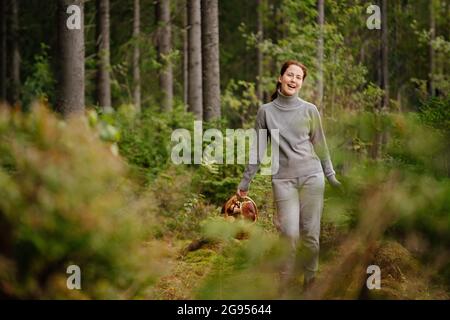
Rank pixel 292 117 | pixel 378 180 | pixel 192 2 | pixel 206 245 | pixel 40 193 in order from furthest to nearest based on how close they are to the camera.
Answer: pixel 192 2 < pixel 206 245 < pixel 292 117 < pixel 378 180 < pixel 40 193

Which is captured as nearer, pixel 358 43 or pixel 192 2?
pixel 192 2

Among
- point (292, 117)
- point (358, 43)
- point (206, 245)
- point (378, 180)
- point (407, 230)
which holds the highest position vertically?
point (358, 43)

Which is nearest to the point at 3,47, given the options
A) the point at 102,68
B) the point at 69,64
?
the point at 102,68

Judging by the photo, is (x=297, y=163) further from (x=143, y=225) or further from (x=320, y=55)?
(x=320, y=55)

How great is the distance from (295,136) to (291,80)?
0.47m

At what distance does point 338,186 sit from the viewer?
5926 mm

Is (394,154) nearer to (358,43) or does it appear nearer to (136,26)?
(358,43)

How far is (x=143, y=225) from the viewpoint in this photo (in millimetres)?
5117

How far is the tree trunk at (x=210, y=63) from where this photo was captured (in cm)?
1349

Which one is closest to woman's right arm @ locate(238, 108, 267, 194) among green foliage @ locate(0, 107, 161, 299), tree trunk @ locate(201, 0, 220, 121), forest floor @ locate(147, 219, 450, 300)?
forest floor @ locate(147, 219, 450, 300)

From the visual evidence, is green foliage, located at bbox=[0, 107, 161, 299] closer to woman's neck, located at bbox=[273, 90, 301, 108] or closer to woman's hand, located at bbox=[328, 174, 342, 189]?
woman's hand, located at bbox=[328, 174, 342, 189]

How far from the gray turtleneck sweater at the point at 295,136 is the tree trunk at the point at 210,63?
7.10 meters

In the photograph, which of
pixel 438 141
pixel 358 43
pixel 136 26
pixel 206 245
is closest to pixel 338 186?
pixel 438 141
